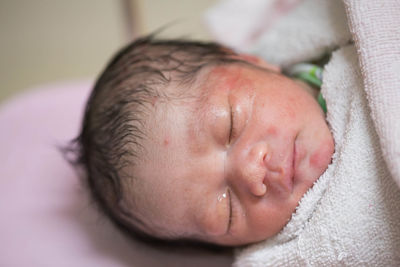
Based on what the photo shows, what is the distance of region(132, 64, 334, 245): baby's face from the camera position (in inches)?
31.7

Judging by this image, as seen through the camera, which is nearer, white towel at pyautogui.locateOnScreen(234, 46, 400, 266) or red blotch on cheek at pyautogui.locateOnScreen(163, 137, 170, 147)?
white towel at pyautogui.locateOnScreen(234, 46, 400, 266)

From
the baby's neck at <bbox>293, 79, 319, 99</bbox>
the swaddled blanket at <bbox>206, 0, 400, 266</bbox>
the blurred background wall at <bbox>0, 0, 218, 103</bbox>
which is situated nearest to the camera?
the swaddled blanket at <bbox>206, 0, 400, 266</bbox>

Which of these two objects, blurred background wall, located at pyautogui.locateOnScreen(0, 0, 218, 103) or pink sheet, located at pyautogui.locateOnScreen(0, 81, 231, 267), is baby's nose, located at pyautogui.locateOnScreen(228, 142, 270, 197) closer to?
pink sheet, located at pyautogui.locateOnScreen(0, 81, 231, 267)

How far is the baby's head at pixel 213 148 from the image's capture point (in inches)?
31.7

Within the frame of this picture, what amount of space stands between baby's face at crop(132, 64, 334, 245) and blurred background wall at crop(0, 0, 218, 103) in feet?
2.99

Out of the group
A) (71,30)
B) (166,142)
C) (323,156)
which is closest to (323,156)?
(323,156)

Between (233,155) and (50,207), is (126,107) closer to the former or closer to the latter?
(233,155)

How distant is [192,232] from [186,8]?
1.09m

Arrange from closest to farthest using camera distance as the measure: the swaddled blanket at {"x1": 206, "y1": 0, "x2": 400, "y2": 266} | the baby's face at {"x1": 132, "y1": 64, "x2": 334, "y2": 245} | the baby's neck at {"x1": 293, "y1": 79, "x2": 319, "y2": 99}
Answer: the swaddled blanket at {"x1": 206, "y1": 0, "x2": 400, "y2": 266}
the baby's face at {"x1": 132, "y1": 64, "x2": 334, "y2": 245}
the baby's neck at {"x1": 293, "y1": 79, "x2": 319, "y2": 99}

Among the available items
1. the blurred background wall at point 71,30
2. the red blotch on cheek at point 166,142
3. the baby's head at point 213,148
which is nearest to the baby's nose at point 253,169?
the baby's head at point 213,148

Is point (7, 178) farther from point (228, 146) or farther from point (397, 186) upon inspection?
point (397, 186)

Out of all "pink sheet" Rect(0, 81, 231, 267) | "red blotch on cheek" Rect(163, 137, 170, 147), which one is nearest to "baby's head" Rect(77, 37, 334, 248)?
"red blotch on cheek" Rect(163, 137, 170, 147)

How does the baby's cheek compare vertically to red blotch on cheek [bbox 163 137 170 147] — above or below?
below

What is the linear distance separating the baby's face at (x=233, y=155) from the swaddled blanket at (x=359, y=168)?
1.5 inches
